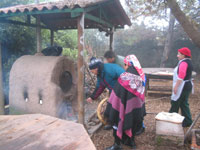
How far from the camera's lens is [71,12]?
3312 mm

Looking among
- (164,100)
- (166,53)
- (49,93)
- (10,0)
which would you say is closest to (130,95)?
(49,93)

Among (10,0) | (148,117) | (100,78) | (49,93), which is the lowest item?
(148,117)

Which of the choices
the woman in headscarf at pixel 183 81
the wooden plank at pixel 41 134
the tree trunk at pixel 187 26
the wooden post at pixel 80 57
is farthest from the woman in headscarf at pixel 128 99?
the tree trunk at pixel 187 26

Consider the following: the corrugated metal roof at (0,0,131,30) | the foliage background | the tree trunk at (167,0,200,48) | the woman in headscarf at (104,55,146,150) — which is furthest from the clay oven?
the foliage background

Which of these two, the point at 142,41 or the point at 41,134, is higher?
the point at 142,41

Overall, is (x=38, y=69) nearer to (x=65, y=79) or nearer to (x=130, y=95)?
(x=65, y=79)

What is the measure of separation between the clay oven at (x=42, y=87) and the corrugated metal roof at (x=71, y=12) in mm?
1061

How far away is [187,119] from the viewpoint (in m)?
4.09

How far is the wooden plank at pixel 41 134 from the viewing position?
4.68 feet

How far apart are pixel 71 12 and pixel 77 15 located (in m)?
0.12

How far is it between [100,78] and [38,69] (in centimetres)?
142

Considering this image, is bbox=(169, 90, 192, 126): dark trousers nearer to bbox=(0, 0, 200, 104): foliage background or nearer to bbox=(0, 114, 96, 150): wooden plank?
bbox=(0, 114, 96, 150): wooden plank

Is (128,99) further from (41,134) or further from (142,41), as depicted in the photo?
(142,41)

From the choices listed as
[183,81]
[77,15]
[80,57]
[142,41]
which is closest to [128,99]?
[80,57]
